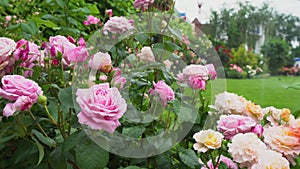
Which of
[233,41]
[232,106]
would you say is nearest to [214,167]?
[232,106]

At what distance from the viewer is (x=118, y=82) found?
0.63 meters

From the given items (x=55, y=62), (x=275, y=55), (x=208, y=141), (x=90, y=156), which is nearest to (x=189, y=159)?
(x=208, y=141)

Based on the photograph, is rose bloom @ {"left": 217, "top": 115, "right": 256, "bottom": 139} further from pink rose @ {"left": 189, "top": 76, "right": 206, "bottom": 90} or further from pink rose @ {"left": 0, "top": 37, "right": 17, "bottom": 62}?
pink rose @ {"left": 0, "top": 37, "right": 17, "bottom": 62}

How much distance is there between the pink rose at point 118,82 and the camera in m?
0.63

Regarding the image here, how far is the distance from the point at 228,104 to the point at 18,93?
14.9 inches

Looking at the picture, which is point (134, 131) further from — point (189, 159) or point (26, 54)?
point (26, 54)

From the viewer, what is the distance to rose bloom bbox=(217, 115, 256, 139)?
636 mm

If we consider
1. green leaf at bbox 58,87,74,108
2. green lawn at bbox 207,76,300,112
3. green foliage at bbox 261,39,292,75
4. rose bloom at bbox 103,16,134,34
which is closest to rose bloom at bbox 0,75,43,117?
green leaf at bbox 58,87,74,108

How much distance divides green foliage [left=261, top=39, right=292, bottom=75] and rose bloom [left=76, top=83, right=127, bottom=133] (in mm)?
3018

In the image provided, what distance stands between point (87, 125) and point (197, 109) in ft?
0.88

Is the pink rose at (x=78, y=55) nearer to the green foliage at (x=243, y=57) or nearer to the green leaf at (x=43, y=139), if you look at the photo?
the green leaf at (x=43, y=139)

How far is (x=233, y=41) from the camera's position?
3.55 m

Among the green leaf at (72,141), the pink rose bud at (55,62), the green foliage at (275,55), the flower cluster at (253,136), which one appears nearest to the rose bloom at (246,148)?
the flower cluster at (253,136)

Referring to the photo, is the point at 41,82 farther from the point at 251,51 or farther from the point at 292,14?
the point at 251,51
